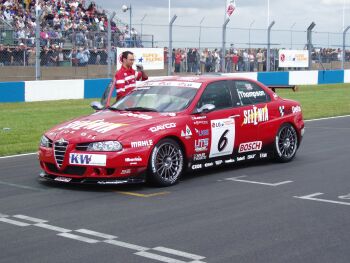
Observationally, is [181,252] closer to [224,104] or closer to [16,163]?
[224,104]

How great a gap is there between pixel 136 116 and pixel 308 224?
315cm

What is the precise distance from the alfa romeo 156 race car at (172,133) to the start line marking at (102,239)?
156cm

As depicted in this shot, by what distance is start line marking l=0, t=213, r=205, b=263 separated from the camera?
566cm

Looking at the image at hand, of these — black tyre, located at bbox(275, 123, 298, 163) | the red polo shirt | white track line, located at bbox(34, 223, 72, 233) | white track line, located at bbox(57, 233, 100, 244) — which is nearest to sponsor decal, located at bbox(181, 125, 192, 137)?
black tyre, located at bbox(275, 123, 298, 163)

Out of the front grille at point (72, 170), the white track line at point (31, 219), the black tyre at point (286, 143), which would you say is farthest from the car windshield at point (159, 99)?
the white track line at point (31, 219)

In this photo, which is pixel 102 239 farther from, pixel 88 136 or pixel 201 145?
pixel 201 145

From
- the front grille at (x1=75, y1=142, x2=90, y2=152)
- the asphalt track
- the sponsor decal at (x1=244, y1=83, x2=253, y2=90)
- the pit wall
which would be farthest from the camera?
the pit wall

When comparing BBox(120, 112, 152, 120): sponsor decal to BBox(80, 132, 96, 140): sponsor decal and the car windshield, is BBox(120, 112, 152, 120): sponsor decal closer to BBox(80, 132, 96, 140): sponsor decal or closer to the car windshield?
the car windshield

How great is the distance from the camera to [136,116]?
9.16m

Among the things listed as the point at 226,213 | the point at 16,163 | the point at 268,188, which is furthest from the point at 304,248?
the point at 16,163

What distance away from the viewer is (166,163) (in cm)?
882

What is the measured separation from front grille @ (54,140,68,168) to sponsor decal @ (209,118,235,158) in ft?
6.89

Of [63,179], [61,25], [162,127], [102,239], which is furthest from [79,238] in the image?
[61,25]

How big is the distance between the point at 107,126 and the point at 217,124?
1651 mm
